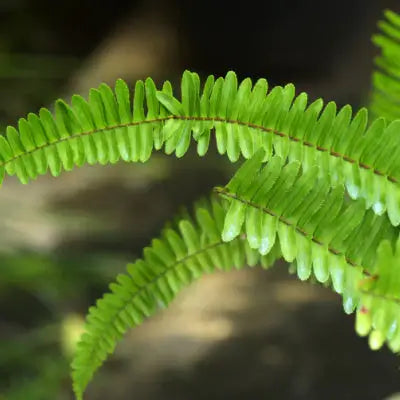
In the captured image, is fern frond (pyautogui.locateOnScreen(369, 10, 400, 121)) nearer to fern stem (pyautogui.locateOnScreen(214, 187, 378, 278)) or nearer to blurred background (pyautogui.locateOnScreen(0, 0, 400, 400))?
fern stem (pyautogui.locateOnScreen(214, 187, 378, 278))

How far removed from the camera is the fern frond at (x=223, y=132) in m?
0.69

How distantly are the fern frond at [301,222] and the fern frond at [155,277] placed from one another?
0.70 ft

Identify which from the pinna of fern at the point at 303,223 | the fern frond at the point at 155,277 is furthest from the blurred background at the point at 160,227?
the pinna of fern at the point at 303,223

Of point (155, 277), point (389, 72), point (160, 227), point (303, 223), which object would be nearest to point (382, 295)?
point (303, 223)

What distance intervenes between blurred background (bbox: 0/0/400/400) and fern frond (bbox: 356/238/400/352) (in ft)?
3.42

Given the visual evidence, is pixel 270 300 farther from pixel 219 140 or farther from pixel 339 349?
pixel 219 140

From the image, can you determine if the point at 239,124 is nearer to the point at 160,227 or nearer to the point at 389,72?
the point at 389,72

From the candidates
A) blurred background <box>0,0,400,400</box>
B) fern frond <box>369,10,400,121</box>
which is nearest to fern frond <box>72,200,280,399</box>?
fern frond <box>369,10,400,121</box>

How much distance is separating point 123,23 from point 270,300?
79.0 inches

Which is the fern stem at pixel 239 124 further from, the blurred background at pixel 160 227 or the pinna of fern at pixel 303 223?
the blurred background at pixel 160 227

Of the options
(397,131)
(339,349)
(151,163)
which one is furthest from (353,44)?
(397,131)

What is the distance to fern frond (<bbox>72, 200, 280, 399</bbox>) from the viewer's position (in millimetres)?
856

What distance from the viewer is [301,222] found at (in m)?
0.66

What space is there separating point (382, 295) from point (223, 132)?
0.29m
